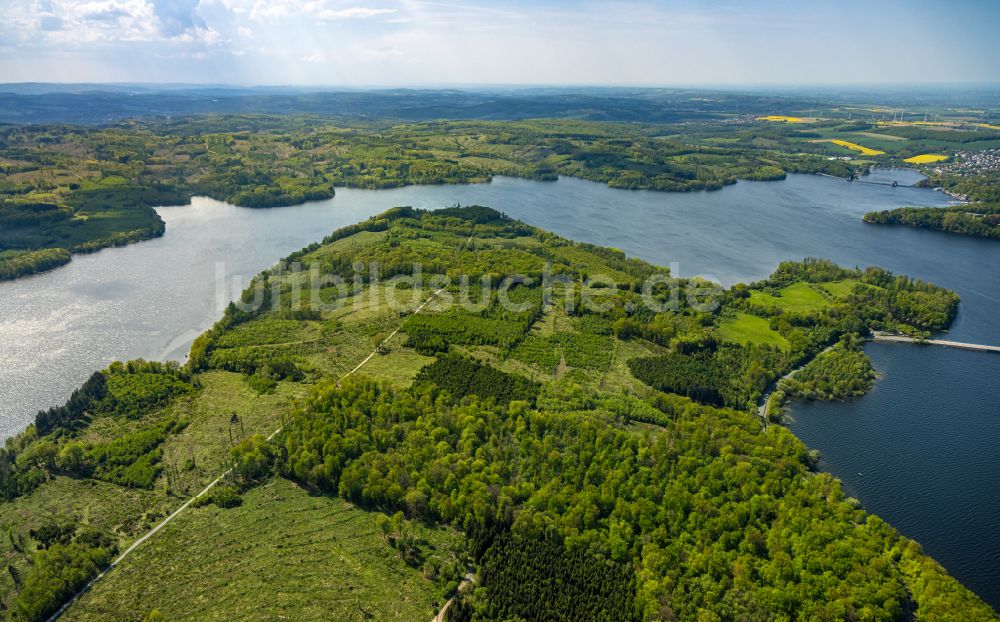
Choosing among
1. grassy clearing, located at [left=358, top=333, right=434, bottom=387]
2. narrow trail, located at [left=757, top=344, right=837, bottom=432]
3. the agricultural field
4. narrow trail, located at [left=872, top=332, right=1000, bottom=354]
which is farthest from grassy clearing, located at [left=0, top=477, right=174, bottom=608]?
the agricultural field

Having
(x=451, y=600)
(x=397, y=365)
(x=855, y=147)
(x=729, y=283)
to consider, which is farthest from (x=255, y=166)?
(x=855, y=147)

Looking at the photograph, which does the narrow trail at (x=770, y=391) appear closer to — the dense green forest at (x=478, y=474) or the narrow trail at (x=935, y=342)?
the dense green forest at (x=478, y=474)

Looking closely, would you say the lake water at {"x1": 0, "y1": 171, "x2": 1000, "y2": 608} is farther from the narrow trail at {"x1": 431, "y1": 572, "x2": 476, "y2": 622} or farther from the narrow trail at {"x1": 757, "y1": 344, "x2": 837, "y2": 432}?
the narrow trail at {"x1": 431, "y1": 572, "x2": 476, "y2": 622}

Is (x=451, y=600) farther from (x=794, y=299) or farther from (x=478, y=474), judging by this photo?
(x=794, y=299)

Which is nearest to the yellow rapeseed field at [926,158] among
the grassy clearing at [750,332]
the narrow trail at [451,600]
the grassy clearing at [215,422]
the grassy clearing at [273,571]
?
the grassy clearing at [750,332]

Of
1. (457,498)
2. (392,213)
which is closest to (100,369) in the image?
(457,498)

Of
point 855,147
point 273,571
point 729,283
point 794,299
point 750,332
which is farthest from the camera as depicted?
point 855,147
